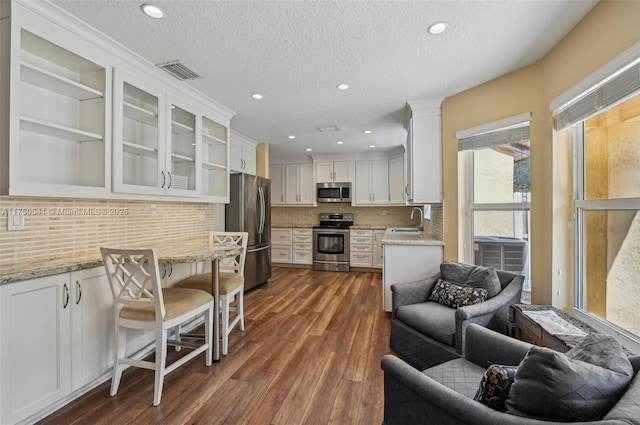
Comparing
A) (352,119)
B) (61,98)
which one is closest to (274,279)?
(352,119)

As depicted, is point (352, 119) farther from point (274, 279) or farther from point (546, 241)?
point (274, 279)

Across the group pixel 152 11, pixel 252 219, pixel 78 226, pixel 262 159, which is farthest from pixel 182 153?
pixel 262 159

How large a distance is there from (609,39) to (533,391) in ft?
6.30

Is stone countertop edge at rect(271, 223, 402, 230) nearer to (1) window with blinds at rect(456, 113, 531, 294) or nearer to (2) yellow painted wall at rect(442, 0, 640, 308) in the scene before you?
(1) window with blinds at rect(456, 113, 531, 294)

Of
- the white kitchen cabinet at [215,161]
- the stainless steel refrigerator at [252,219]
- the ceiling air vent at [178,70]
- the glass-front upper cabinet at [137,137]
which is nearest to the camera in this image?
the glass-front upper cabinet at [137,137]

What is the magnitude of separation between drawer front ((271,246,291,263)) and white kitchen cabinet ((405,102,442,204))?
367cm

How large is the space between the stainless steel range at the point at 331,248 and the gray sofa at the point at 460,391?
14.4 ft

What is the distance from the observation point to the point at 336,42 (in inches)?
82.7

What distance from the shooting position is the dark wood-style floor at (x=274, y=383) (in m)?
1.74

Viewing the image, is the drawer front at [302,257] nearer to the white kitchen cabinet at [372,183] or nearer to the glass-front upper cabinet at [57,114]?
the white kitchen cabinet at [372,183]

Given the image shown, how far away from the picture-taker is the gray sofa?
2.78ft

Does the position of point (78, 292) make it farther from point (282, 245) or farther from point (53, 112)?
point (282, 245)

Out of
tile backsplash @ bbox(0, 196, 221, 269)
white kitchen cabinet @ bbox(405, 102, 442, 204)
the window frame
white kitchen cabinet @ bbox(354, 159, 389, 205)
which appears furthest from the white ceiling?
white kitchen cabinet @ bbox(354, 159, 389, 205)

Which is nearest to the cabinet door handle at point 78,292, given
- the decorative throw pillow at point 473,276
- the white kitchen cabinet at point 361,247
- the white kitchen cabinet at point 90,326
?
the white kitchen cabinet at point 90,326
